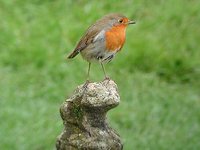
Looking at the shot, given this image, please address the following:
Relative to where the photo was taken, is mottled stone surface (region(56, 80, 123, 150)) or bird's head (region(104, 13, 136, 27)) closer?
mottled stone surface (region(56, 80, 123, 150))

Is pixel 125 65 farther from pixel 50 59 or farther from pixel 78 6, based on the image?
pixel 78 6

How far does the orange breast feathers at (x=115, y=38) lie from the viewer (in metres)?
4.98

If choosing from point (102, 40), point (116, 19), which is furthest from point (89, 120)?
point (102, 40)

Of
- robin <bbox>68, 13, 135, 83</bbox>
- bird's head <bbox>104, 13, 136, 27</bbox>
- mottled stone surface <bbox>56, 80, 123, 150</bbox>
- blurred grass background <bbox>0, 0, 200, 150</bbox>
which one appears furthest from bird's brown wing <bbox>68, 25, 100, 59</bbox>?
blurred grass background <bbox>0, 0, 200, 150</bbox>

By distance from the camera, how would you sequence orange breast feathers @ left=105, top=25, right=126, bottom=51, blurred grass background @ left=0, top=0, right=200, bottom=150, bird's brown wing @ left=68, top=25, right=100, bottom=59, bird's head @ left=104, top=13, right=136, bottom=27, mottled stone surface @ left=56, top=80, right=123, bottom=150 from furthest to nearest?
blurred grass background @ left=0, top=0, right=200, bottom=150, orange breast feathers @ left=105, top=25, right=126, bottom=51, bird's brown wing @ left=68, top=25, right=100, bottom=59, bird's head @ left=104, top=13, right=136, bottom=27, mottled stone surface @ left=56, top=80, right=123, bottom=150

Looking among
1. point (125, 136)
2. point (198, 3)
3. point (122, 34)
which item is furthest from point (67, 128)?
point (198, 3)

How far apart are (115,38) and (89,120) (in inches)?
43.9

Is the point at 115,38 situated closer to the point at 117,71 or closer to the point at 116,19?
the point at 116,19

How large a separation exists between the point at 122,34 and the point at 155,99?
4457 millimetres

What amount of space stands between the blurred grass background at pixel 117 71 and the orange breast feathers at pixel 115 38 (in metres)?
2.97

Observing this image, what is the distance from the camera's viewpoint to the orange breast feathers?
498 cm

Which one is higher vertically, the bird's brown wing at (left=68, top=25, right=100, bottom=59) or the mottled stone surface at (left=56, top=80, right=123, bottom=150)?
the bird's brown wing at (left=68, top=25, right=100, bottom=59)

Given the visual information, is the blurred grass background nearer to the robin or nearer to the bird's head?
the robin

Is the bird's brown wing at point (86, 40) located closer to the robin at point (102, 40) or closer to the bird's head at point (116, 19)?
the robin at point (102, 40)
